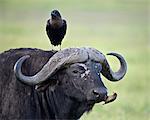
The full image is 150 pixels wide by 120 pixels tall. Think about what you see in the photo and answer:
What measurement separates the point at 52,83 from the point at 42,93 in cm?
22

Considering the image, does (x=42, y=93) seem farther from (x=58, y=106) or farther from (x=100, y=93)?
(x=100, y=93)

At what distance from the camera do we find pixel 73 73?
1027 cm

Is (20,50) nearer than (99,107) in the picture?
Yes

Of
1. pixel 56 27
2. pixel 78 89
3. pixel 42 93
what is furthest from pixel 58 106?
pixel 56 27

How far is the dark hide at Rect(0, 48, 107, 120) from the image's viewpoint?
1023cm

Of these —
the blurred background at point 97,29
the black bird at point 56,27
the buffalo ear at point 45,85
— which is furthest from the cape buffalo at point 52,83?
the blurred background at point 97,29

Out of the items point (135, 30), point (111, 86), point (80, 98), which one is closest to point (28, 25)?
point (135, 30)

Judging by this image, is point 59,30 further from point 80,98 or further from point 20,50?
point 80,98

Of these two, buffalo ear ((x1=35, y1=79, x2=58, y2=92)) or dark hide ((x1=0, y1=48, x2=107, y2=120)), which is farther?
buffalo ear ((x1=35, y1=79, x2=58, y2=92))

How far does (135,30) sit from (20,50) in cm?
2911

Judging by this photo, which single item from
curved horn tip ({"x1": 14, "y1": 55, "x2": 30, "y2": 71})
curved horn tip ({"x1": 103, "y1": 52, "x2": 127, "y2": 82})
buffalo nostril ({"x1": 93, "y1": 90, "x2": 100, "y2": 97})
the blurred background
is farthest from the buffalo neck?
the blurred background

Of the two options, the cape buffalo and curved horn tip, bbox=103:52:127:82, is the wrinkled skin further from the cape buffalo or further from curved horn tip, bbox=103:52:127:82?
curved horn tip, bbox=103:52:127:82

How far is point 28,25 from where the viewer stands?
3956 cm

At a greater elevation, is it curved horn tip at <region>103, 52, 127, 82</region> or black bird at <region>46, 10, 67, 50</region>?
black bird at <region>46, 10, 67, 50</region>
